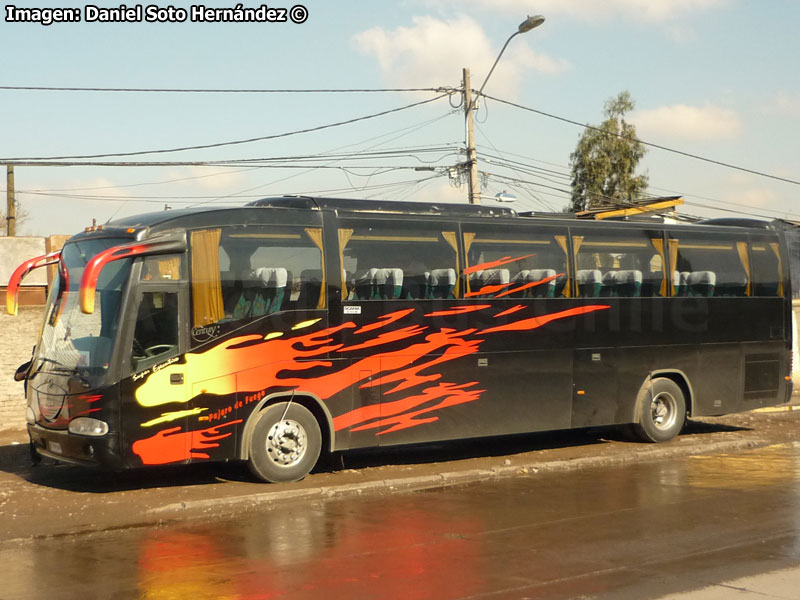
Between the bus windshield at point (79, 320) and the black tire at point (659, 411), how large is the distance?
8464 mm

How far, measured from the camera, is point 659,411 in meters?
16.0

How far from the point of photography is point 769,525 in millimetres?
9430

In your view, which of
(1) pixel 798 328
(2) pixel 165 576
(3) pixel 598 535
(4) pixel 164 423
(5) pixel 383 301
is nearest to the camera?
(2) pixel 165 576

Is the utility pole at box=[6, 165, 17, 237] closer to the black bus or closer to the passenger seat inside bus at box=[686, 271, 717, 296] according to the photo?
the black bus

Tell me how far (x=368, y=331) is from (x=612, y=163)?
51891 mm

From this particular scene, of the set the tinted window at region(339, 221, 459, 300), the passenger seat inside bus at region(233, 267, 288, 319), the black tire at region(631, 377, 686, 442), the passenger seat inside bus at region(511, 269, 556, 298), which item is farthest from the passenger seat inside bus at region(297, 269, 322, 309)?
the black tire at region(631, 377, 686, 442)

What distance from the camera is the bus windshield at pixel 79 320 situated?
1111 cm

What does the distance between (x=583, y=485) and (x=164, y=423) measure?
5085 millimetres

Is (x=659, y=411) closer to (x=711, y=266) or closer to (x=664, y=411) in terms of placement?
(x=664, y=411)

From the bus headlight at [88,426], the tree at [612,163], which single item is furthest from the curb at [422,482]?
the tree at [612,163]

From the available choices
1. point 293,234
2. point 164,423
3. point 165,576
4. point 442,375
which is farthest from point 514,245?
point 165,576

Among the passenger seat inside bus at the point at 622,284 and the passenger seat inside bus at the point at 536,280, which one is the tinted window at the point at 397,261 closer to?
the passenger seat inside bus at the point at 536,280

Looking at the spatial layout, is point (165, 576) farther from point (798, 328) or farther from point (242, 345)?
point (798, 328)

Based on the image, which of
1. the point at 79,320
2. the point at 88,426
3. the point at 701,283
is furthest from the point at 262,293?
the point at 701,283
